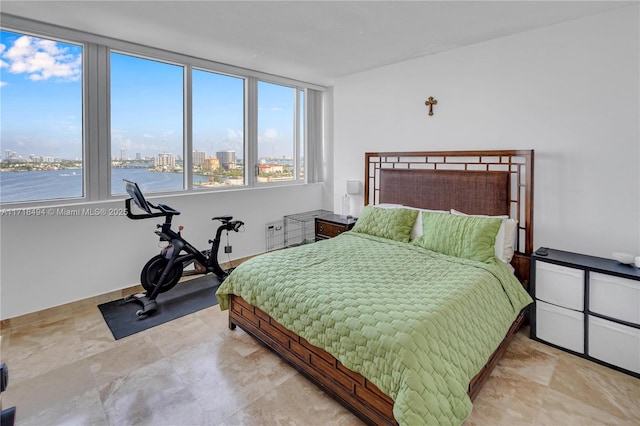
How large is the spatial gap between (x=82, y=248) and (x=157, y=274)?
719mm

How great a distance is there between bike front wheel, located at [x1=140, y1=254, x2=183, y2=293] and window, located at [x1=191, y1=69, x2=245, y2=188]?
1128mm

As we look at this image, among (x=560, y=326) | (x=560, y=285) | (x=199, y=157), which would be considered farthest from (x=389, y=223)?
(x=199, y=157)

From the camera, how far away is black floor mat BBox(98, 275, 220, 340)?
295cm

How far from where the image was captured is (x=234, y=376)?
7.43 feet

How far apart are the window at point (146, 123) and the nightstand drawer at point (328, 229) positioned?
177cm

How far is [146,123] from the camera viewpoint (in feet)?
12.3

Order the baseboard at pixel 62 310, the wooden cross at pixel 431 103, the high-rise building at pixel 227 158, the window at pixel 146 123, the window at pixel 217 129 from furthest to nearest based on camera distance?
the high-rise building at pixel 227 158 < the window at pixel 217 129 < the wooden cross at pixel 431 103 < the window at pixel 146 123 < the baseboard at pixel 62 310

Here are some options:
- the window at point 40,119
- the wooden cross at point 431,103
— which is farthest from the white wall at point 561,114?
the window at point 40,119

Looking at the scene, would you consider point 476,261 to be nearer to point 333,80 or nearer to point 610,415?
point 610,415

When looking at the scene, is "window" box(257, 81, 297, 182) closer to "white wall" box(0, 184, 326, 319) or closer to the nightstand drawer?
"white wall" box(0, 184, 326, 319)

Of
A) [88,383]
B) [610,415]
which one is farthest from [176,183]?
[610,415]

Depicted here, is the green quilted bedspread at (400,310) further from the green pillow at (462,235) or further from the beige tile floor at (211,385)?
the beige tile floor at (211,385)

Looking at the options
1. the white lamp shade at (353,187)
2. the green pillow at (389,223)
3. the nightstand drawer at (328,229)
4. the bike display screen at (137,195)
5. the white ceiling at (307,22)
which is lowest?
the nightstand drawer at (328,229)

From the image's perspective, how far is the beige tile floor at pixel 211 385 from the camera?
1.92 meters
